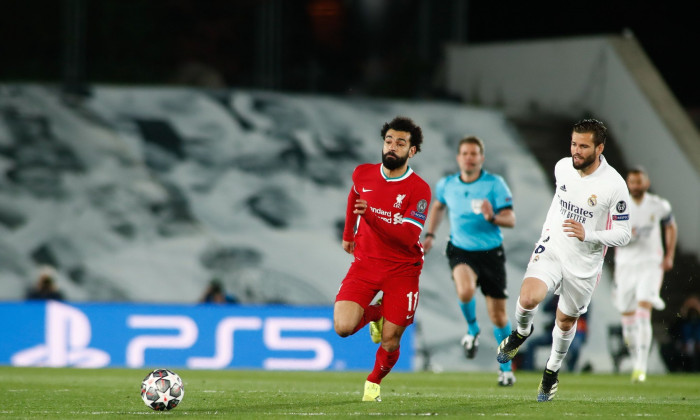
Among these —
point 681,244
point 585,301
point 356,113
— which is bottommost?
point 585,301

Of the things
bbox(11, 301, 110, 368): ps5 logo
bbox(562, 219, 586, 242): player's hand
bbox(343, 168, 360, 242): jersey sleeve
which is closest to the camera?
bbox(562, 219, 586, 242): player's hand

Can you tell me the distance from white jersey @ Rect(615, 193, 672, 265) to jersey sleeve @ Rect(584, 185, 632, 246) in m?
5.43

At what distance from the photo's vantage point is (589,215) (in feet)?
27.2

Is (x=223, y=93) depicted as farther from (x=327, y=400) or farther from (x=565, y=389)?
(x=327, y=400)

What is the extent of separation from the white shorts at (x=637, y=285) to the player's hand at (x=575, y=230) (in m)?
5.81

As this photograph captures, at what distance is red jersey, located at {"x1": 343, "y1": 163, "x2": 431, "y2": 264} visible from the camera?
27.4 feet

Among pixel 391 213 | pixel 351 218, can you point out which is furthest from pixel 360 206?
pixel 351 218

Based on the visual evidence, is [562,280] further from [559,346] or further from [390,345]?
[390,345]

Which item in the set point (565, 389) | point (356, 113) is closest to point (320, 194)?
point (356, 113)

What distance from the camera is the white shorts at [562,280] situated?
838 cm

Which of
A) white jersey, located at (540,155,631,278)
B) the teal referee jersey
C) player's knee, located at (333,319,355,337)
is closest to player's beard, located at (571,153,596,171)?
white jersey, located at (540,155,631,278)

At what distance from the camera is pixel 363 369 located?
611 inches

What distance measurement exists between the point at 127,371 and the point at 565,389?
5.56 m

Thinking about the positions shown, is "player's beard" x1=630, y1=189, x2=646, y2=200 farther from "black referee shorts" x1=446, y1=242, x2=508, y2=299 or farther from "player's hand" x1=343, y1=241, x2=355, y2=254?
"player's hand" x1=343, y1=241, x2=355, y2=254
